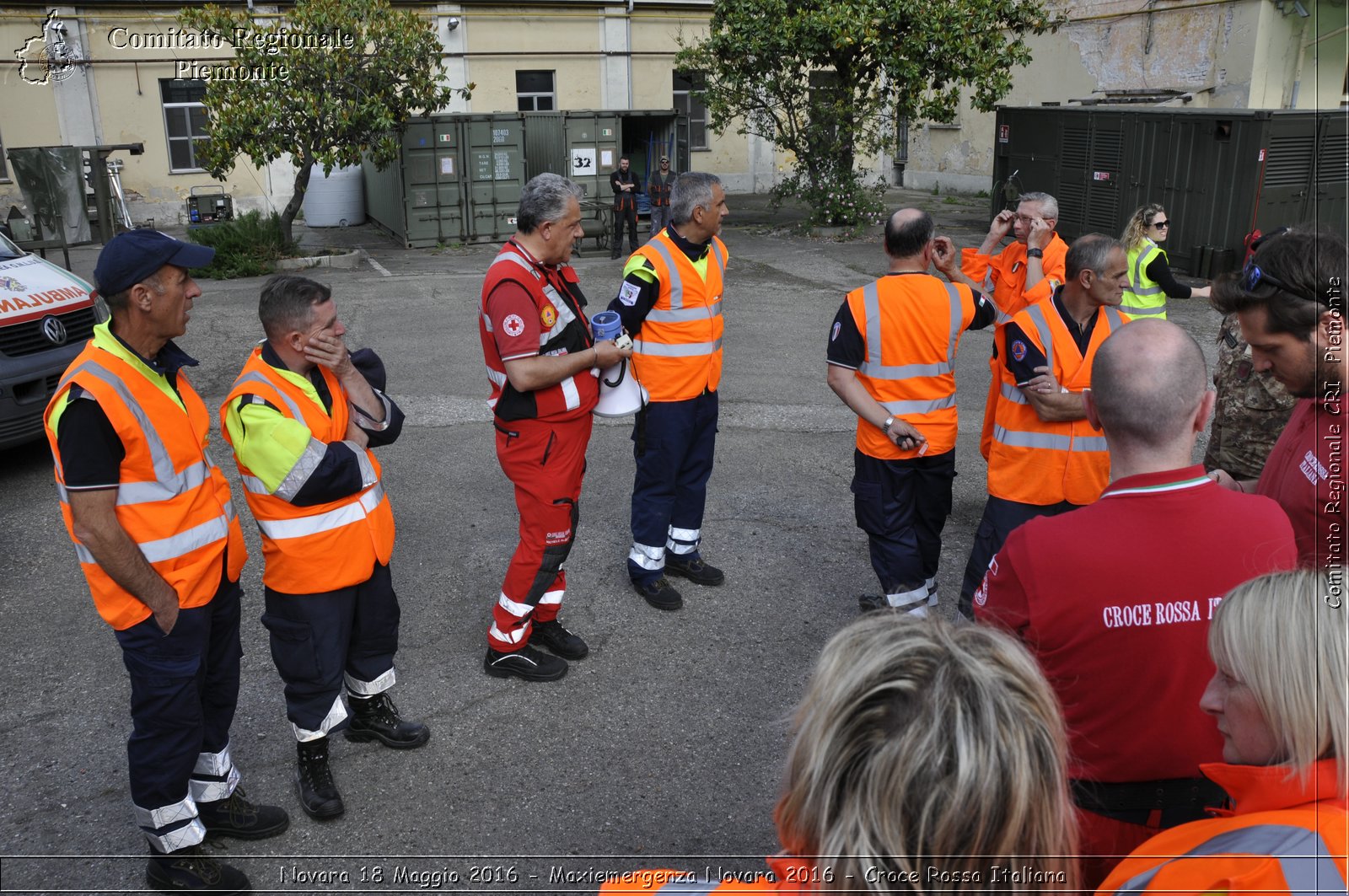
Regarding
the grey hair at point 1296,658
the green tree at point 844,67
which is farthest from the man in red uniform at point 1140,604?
the green tree at point 844,67

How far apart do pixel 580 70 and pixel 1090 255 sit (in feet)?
77.1

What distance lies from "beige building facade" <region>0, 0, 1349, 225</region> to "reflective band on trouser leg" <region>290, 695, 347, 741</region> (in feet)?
53.7

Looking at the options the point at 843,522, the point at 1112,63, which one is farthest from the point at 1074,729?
the point at 1112,63

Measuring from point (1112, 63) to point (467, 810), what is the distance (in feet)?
75.3

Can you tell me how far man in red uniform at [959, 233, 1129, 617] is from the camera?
3.82 metres

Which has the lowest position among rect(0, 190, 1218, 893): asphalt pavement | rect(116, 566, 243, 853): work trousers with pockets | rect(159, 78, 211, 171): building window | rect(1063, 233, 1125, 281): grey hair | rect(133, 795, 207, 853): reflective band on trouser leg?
rect(0, 190, 1218, 893): asphalt pavement

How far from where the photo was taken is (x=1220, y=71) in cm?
1966

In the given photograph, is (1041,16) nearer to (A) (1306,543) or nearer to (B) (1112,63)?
(B) (1112,63)

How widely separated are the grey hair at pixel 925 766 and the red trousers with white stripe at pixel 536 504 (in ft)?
9.92

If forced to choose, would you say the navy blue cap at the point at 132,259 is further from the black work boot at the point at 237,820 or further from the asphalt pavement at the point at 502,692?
the asphalt pavement at the point at 502,692

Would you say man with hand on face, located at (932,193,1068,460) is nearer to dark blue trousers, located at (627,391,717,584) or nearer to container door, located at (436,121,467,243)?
dark blue trousers, located at (627,391,717,584)

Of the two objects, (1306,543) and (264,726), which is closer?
(1306,543)

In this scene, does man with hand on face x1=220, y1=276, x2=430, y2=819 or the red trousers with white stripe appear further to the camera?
the red trousers with white stripe

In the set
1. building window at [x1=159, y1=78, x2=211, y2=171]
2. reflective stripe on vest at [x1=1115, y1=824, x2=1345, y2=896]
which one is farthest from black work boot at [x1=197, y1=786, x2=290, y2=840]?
building window at [x1=159, y1=78, x2=211, y2=171]
